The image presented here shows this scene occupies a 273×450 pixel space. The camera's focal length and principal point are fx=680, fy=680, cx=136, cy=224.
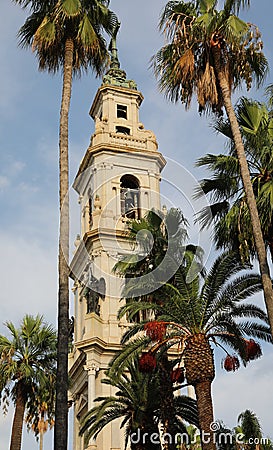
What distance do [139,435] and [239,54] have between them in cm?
1304

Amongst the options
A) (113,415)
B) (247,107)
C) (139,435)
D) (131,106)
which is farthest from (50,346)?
(131,106)

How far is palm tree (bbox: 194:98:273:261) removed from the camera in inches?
779

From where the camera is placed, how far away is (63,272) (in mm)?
16188

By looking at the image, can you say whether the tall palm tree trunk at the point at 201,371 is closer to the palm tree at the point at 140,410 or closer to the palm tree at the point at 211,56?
the palm tree at the point at 140,410

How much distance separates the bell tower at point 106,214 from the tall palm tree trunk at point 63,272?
16.3m

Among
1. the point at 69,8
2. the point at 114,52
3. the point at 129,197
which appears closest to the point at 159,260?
the point at 69,8

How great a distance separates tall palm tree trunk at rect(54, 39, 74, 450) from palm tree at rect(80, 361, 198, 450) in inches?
303

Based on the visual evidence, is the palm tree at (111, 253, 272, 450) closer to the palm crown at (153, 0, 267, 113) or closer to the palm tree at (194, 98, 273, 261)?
the palm tree at (194, 98, 273, 261)

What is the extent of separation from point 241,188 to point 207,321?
4.27 metres

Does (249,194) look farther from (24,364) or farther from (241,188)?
(24,364)

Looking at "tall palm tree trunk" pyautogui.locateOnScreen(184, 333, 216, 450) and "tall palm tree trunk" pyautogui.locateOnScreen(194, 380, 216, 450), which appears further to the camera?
"tall palm tree trunk" pyautogui.locateOnScreen(184, 333, 216, 450)

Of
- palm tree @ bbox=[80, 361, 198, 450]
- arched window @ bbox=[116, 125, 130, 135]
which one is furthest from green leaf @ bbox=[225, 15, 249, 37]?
arched window @ bbox=[116, 125, 130, 135]

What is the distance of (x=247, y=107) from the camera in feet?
70.9

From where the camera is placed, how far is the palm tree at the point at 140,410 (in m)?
23.5
